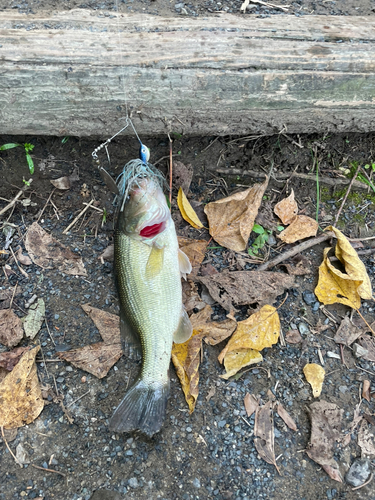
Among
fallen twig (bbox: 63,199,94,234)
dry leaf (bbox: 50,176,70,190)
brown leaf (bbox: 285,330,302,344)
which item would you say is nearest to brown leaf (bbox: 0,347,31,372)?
fallen twig (bbox: 63,199,94,234)

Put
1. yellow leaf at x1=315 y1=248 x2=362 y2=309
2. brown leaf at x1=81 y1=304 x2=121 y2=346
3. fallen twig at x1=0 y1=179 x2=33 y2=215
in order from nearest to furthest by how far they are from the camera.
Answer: brown leaf at x1=81 y1=304 x2=121 y2=346 → yellow leaf at x1=315 y1=248 x2=362 y2=309 → fallen twig at x1=0 y1=179 x2=33 y2=215

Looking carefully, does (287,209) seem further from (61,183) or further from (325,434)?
(61,183)

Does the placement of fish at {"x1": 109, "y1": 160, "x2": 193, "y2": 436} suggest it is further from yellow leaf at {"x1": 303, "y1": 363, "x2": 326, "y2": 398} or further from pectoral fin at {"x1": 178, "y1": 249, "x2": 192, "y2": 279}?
yellow leaf at {"x1": 303, "y1": 363, "x2": 326, "y2": 398}

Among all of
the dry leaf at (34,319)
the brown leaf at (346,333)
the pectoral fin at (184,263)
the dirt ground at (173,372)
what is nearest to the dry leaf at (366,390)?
the dirt ground at (173,372)

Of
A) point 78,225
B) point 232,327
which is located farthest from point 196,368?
point 78,225

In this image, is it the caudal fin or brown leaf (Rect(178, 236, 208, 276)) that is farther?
brown leaf (Rect(178, 236, 208, 276))

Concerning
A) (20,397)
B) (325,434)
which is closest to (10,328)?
(20,397)

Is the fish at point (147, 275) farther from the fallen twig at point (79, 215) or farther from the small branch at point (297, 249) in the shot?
the small branch at point (297, 249)
